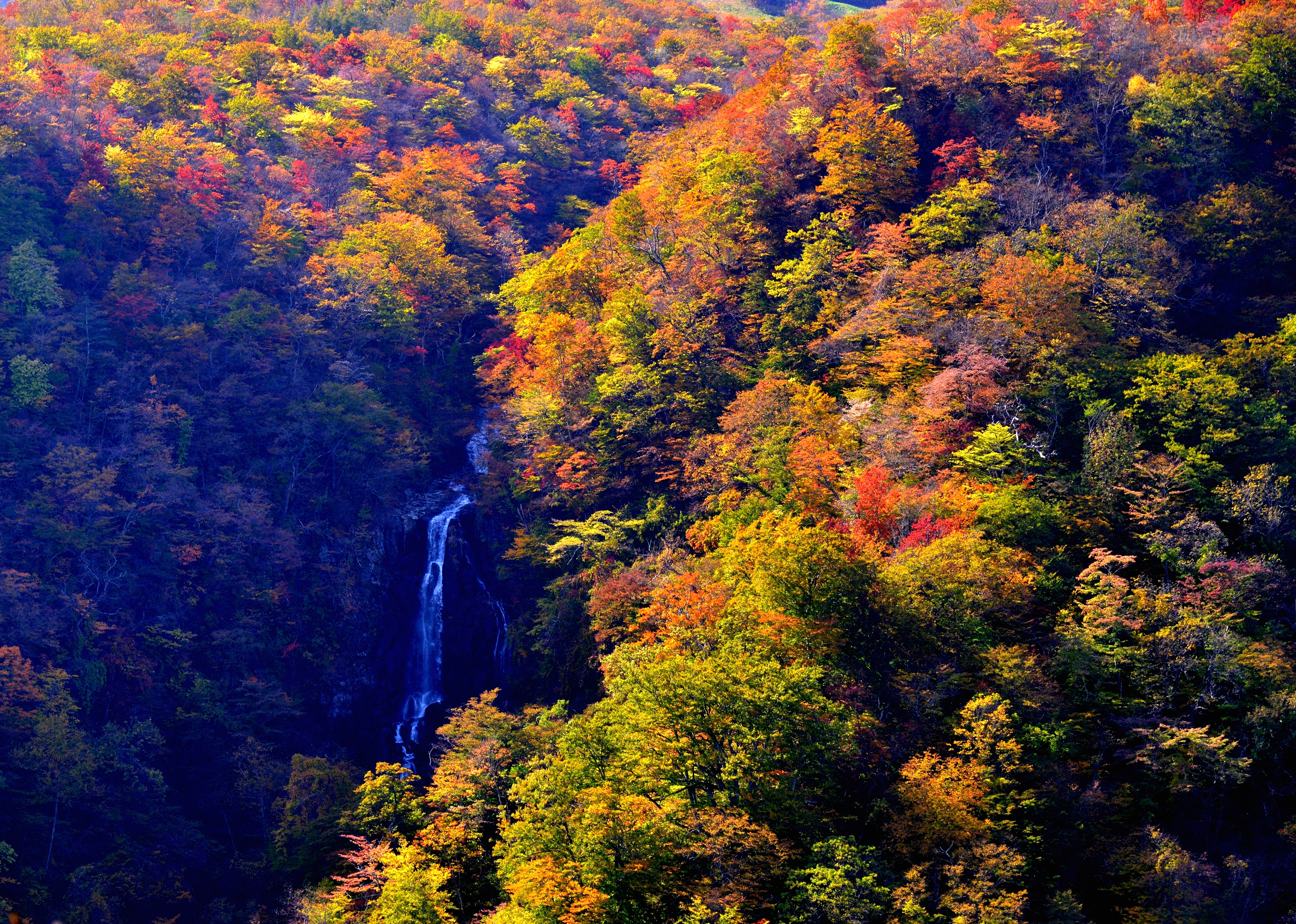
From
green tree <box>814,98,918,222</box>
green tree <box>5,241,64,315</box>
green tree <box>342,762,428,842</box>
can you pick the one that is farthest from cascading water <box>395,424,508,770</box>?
green tree <box>814,98,918,222</box>

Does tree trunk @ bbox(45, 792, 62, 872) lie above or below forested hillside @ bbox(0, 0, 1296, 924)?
below

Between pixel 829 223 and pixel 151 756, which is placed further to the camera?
pixel 829 223

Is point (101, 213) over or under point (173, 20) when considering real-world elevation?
under

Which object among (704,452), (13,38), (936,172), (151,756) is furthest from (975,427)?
(13,38)

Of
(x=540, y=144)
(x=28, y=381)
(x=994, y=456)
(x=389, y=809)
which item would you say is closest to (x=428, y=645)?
(x=389, y=809)

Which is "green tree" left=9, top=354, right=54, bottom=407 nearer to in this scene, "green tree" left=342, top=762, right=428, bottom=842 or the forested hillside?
the forested hillside

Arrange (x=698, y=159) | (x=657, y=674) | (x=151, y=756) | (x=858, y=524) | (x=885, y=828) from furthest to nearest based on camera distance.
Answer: (x=698, y=159) < (x=151, y=756) < (x=858, y=524) < (x=657, y=674) < (x=885, y=828)

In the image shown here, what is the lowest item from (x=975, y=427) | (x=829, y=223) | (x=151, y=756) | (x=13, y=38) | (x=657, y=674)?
(x=151, y=756)

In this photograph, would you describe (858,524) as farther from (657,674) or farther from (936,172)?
(936,172)
